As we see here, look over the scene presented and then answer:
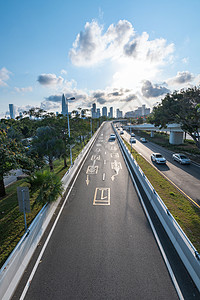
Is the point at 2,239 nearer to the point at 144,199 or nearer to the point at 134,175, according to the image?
the point at 144,199

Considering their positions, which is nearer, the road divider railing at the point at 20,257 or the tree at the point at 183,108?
the road divider railing at the point at 20,257

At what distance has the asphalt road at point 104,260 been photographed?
190 inches

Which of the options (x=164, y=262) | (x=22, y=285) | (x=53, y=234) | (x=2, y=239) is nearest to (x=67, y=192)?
(x=53, y=234)

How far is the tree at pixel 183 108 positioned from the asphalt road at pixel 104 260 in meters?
17.3

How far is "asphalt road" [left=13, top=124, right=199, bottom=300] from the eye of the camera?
15.8 ft

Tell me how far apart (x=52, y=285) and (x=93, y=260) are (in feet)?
5.47

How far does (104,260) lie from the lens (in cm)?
596

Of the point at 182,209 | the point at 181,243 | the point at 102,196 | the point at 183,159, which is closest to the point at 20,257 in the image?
the point at 181,243

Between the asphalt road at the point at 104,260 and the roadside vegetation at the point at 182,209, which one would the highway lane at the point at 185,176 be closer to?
the roadside vegetation at the point at 182,209

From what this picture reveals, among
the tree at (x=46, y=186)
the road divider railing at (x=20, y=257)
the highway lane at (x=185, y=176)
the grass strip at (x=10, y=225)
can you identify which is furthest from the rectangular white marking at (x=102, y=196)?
the highway lane at (x=185, y=176)

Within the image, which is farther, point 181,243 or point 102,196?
point 102,196

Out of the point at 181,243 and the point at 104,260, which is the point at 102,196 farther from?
the point at 181,243

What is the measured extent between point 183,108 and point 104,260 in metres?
22.7

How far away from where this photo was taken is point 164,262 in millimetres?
5852
